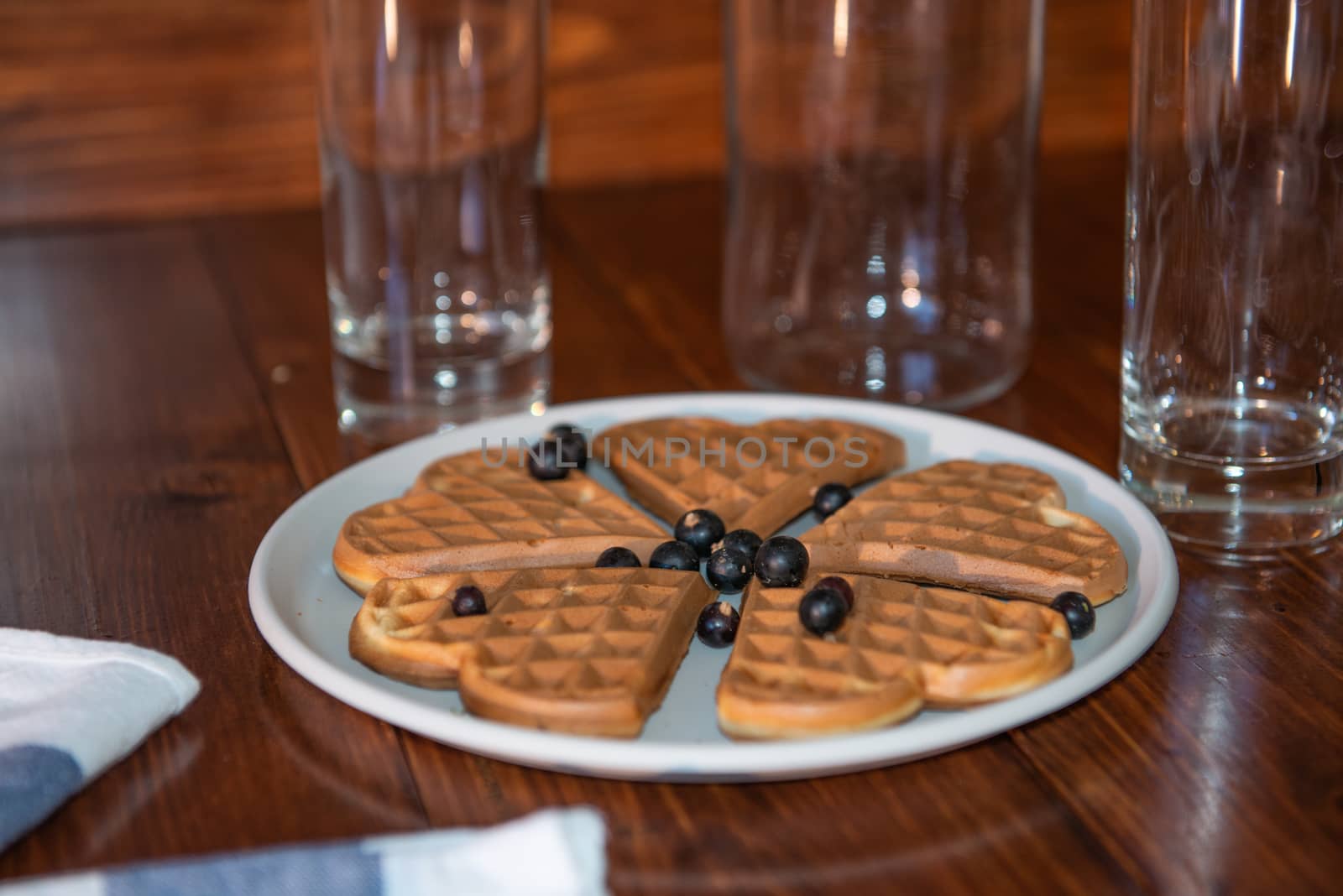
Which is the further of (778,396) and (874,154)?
(874,154)

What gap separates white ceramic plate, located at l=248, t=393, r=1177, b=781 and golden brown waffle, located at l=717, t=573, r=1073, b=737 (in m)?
0.02

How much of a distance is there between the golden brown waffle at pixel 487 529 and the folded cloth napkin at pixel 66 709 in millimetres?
144

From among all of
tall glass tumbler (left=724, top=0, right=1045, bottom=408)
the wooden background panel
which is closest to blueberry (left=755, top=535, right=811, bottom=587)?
tall glass tumbler (left=724, top=0, right=1045, bottom=408)

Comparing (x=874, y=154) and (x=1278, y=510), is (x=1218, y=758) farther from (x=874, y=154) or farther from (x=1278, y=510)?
(x=874, y=154)

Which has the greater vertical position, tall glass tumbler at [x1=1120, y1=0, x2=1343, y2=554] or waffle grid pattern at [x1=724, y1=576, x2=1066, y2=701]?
tall glass tumbler at [x1=1120, y1=0, x2=1343, y2=554]

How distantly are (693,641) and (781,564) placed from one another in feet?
0.22

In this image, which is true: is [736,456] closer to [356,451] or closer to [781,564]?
[781,564]

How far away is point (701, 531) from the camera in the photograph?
2.90 ft

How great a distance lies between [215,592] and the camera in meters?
0.88

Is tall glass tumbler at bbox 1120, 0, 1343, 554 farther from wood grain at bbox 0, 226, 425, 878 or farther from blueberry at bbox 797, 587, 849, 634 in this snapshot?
wood grain at bbox 0, 226, 425, 878

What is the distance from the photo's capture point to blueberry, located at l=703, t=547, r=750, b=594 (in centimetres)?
83

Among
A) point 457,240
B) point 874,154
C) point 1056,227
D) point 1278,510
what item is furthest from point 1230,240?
point 1056,227

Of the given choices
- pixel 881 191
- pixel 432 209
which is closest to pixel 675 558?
pixel 432 209

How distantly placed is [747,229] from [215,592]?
58cm
